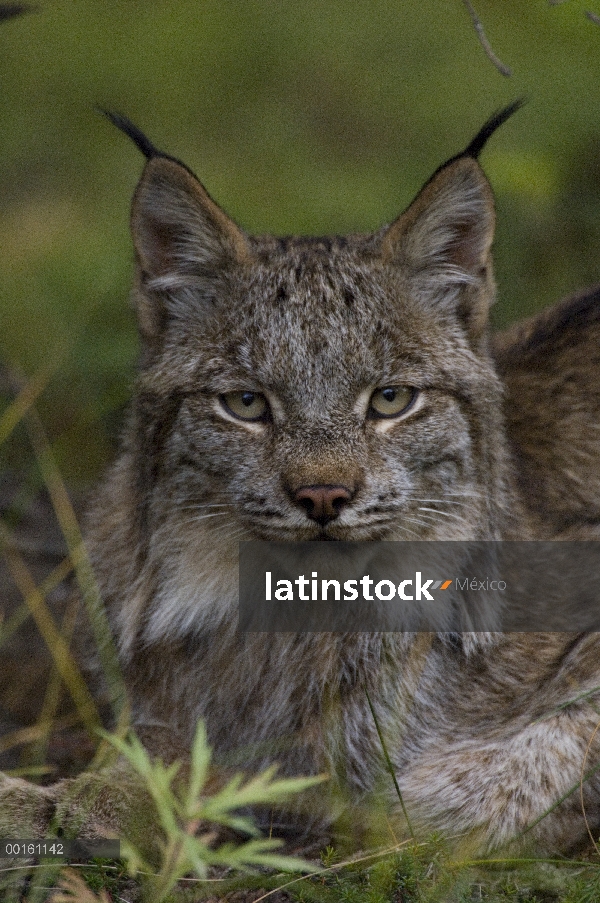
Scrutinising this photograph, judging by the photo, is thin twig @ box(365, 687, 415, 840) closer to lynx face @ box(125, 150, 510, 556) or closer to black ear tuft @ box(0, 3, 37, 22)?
lynx face @ box(125, 150, 510, 556)

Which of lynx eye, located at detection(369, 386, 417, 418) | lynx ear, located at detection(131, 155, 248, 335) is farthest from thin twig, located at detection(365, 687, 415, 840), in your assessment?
lynx ear, located at detection(131, 155, 248, 335)

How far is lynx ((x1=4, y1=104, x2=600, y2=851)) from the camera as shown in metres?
3.56

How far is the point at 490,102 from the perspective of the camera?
777cm

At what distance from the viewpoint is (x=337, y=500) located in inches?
131

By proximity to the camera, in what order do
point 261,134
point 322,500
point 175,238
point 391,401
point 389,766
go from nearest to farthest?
point 322,500
point 389,766
point 391,401
point 175,238
point 261,134

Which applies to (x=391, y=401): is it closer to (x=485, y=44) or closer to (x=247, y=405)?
(x=247, y=405)

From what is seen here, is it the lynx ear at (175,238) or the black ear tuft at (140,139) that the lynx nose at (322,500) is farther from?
the black ear tuft at (140,139)

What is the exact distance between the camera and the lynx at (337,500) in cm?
356

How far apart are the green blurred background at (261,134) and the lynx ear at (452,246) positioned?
271cm

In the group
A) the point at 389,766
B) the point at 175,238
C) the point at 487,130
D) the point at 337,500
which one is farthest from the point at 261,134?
the point at 389,766

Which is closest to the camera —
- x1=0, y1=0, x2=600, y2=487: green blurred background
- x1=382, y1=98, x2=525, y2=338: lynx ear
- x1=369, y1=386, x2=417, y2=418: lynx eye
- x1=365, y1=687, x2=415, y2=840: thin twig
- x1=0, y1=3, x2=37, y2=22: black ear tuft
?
x1=0, y1=3, x2=37, y2=22: black ear tuft

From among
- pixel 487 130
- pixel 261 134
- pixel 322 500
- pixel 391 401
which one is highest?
pixel 261 134

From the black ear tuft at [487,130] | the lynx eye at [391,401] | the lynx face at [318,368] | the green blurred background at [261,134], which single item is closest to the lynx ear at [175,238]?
the lynx face at [318,368]

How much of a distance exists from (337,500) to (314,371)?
44cm
